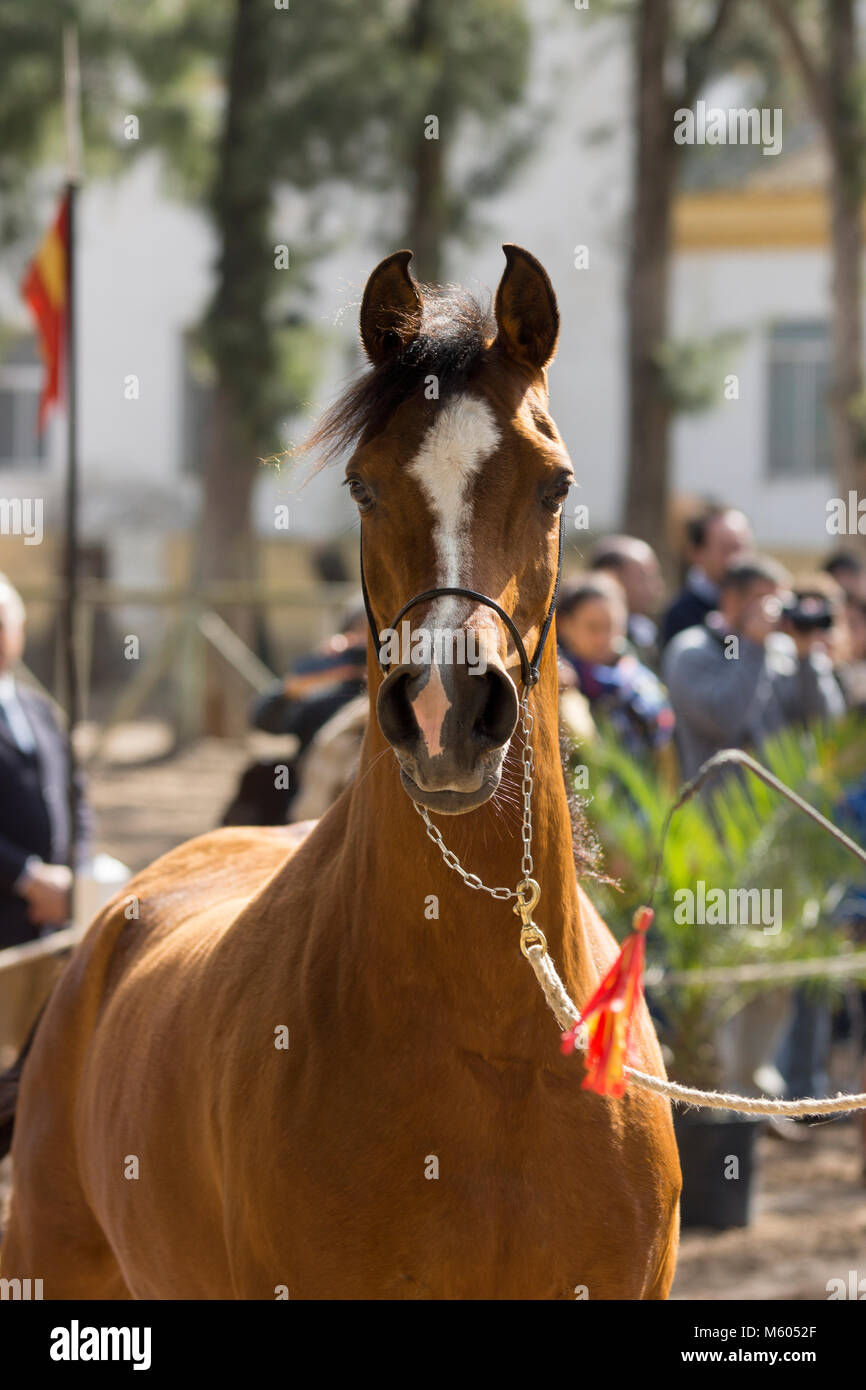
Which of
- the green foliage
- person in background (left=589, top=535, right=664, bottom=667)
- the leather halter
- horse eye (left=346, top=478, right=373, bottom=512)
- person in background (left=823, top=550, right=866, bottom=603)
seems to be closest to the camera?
the leather halter

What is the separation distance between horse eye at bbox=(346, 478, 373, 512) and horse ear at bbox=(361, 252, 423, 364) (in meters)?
0.23

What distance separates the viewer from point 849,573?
8914 mm

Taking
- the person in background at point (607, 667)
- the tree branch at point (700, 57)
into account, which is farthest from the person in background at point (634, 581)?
the tree branch at point (700, 57)

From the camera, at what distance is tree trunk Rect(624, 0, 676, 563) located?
1599cm

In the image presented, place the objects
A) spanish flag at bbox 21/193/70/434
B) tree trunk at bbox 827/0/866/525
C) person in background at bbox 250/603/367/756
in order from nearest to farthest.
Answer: person in background at bbox 250/603/367/756, spanish flag at bbox 21/193/70/434, tree trunk at bbox 827/0/866/525

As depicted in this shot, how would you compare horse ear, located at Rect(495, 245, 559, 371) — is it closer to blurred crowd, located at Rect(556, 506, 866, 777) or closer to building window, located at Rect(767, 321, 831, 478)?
blurred crowd, located at Rect(556, 506, 866, 777)

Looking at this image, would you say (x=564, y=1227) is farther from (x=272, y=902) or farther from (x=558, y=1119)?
(x=272, y=902)

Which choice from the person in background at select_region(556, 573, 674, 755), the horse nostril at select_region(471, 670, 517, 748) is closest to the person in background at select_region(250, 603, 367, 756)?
the person in background at select_region(556, 573, 674, 755)

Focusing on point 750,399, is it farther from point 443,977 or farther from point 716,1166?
point 443,977

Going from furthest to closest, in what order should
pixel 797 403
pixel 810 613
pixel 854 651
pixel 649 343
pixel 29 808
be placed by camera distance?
pixel 797 403 < pixel 649 343 < pixel 854 651 < pixel 810 613 < pixel 29 808

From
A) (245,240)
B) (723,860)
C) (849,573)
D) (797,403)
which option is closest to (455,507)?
(723,860)

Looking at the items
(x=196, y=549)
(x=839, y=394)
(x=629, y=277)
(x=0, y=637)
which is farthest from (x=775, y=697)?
(x=196, y=549)

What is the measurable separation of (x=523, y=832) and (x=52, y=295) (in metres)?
5.13
